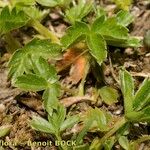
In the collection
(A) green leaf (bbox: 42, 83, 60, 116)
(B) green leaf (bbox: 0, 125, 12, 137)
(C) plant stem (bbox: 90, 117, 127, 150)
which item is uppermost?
(A) green leaf (bbox: 42, 83, 60, 116)

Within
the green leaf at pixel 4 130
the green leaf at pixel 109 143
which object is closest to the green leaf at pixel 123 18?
the green leaf at pixel 109 143

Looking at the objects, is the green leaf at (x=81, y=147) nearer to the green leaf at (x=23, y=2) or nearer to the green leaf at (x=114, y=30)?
the green leaf at (x=114, y=30)

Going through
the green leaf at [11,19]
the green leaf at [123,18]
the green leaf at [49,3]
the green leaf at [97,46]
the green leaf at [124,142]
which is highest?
the green leaf at [11,19]

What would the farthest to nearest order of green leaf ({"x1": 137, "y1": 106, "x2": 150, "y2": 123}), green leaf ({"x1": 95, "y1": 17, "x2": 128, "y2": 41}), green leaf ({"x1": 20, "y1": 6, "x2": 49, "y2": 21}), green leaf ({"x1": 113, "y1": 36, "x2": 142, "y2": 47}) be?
green leaf ({"x1": 20, "y1": 6, "x2": 49, "y2": 21}) → green leaf ({"x1": 113, "y1": 36, "x2": 142, "y2": 47}) → green leaf ({"x1": 95, "y1": 17, "x2": 128, "y2": 41}) → green leaf ({"x1": 137, "y1": 106, "x2": 150, "y2": 123})

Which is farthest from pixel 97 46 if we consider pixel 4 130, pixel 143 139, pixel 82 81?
pixel 4 130

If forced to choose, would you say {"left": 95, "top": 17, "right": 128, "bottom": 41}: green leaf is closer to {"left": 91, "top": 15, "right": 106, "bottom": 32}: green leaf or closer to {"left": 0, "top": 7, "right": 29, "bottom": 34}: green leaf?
{"left": 91, "top": 15, "right": 106, "bottom": 32}: green leaf

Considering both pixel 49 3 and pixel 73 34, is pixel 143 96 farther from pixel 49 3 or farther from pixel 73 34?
pixel 49 3

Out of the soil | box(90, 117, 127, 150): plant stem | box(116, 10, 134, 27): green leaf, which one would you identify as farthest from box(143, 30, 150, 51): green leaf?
box(90, 117, 127, 150): plant stem
